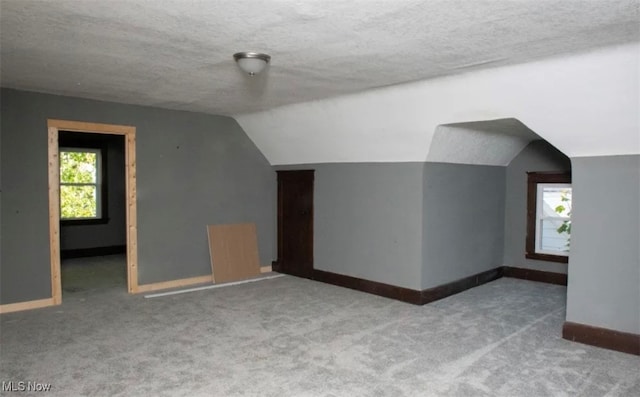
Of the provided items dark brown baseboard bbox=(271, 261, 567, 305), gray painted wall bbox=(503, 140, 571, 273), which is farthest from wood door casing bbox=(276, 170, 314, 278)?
gray painted wall bbox=(503, 140, 571, 273)

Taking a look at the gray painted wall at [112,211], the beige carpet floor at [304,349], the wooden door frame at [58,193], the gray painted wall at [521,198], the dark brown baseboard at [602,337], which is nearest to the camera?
the beige carpet floor at [304,349]

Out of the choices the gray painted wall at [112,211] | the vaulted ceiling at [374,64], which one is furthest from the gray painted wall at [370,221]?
the gray painted wall at [112,211]

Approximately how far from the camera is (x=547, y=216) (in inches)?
251

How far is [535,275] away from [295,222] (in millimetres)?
3503

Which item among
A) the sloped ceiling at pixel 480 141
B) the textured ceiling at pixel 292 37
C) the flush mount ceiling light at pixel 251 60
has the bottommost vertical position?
the sloped ceiling at pixel 480 141

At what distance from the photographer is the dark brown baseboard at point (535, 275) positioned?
20.1ft

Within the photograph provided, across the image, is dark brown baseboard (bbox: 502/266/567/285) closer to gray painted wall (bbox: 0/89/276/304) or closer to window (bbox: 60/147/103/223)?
gray painted wall (bbox: 0/89/276/304)

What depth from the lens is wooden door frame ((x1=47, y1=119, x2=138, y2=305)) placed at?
4984mm

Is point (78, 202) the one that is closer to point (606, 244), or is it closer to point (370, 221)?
point (370, 221)

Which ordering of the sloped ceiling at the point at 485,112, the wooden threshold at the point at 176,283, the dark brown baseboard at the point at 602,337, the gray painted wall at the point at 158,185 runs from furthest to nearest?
the wooden threshold at the point at 176,283 < the gray painted wall at the point at 158,185 < the dark brown baseboard at the point at 602,337 < the sloped ceiling at the point at 485,112

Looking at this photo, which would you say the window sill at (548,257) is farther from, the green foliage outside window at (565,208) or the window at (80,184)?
the window at (80,184)

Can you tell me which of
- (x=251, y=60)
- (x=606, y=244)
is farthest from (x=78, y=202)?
(x=606, y=244)

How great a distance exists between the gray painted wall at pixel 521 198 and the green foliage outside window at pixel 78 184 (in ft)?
23.8

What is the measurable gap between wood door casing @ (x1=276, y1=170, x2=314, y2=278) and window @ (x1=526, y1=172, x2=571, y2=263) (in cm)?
314
